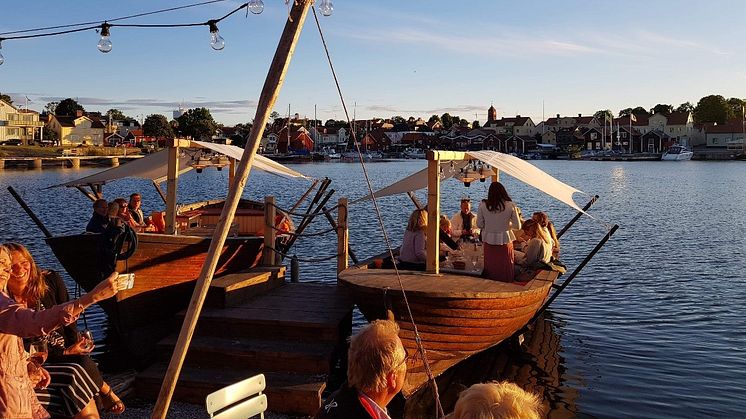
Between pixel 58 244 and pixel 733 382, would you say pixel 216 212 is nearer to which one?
pixel 58 244

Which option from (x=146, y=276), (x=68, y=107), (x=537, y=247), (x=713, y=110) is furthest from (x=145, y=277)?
(x=713, y=110)

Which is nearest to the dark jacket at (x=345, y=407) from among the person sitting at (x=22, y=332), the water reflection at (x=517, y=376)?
the person sitting at (x=22, y=332)

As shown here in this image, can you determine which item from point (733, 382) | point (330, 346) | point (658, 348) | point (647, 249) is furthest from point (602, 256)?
point (330, 346)

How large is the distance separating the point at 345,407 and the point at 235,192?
1782 mm

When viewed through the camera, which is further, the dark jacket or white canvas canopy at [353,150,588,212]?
white canvas canopy at [353,150,588,212]

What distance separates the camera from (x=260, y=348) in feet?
29.9

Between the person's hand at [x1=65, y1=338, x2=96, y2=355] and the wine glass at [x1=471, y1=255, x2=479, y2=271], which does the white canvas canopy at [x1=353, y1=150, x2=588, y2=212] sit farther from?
the person's hand at [x1=65, y1=338, x2=96, y2=355]

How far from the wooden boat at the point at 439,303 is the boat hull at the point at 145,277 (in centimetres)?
346

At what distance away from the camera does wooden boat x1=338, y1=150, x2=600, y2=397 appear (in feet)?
29.0

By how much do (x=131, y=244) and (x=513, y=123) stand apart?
177789 millimetres

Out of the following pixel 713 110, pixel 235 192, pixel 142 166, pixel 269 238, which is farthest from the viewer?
pixel 713 110

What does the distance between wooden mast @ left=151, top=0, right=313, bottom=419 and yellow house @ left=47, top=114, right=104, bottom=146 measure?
143 meters

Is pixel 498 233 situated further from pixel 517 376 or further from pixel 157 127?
pixel 157 127

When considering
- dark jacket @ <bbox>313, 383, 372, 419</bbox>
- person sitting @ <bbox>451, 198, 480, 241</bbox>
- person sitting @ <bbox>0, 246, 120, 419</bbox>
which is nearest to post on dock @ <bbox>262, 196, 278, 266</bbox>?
person sitting @ <bbox>451, 198, 480, 241</bbox>
